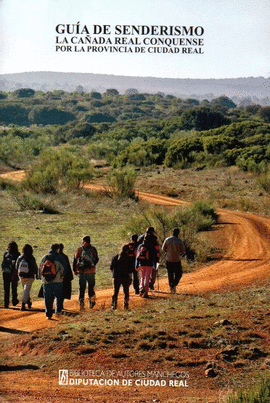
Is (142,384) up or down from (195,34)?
down

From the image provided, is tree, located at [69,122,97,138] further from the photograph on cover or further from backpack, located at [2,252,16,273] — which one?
backpack, located at [2,252,16,273]

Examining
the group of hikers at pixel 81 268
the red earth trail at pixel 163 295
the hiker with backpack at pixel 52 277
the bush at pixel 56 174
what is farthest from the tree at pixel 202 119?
the hiker with backpack at pixel 52 277

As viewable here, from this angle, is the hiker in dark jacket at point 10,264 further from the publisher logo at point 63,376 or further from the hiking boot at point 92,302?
the publisher logo at point 63,376

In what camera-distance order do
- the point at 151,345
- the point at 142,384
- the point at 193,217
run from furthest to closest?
the point at 193,217 < the point at 151,345 < the point at 142,384

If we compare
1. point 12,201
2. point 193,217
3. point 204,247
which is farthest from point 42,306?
point 12,201

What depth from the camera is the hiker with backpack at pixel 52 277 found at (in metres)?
12.4

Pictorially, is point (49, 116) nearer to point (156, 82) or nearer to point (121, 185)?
point (156, 82)

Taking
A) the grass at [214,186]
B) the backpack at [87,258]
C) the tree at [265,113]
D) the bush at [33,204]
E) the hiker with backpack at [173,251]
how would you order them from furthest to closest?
the tree at [265,113] < the grass at [214,186] < the bush at [33,204] < the hiker with backpack at [173,251] < the backpack at [87,258]

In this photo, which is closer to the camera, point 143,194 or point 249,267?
point 249,267

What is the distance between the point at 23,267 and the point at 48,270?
1124mm

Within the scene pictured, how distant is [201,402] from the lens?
31.1 feet

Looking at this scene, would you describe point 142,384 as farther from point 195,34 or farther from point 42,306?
point 195,34

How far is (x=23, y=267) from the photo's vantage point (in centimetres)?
1334

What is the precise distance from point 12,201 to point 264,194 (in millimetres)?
13201
